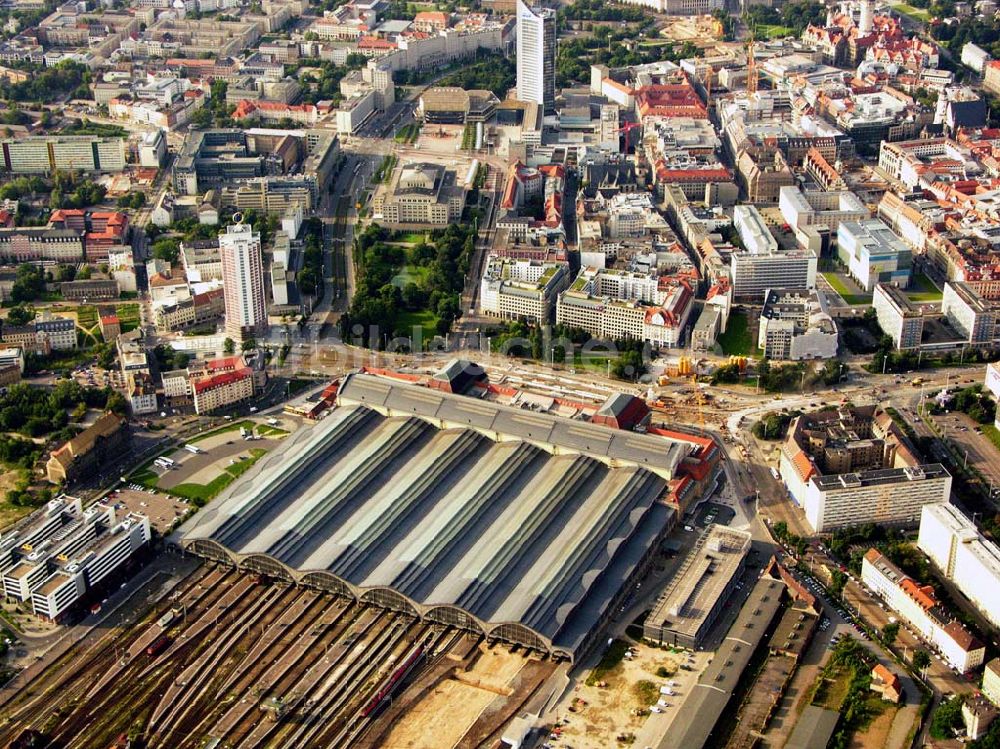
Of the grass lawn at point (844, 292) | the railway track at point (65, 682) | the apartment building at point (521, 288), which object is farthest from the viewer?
the grass lawn at point (844, 292)

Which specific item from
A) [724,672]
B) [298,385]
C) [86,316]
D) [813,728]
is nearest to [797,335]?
[298,385]

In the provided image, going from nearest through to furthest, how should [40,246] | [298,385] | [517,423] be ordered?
[517,423] < [298,385] < [40,246]

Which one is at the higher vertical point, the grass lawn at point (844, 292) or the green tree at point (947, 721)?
the grass lawn at point (844, 292)

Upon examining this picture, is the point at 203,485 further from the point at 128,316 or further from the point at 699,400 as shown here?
the point at 699,400

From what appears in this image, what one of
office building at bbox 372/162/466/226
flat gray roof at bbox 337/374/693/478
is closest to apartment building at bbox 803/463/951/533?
flat gray roof at bbox 337/374/693/478

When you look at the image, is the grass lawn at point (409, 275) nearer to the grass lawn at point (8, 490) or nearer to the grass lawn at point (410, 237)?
the grass lawn at point (410, 237)

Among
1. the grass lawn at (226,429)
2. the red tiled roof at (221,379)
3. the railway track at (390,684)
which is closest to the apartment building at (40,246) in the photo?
the red tiled roof at (221,379)

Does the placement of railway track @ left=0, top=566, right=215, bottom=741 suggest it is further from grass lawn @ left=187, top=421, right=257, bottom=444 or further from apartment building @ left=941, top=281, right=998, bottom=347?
apartment building @ left=941, top=281, right=998, bottom=347
